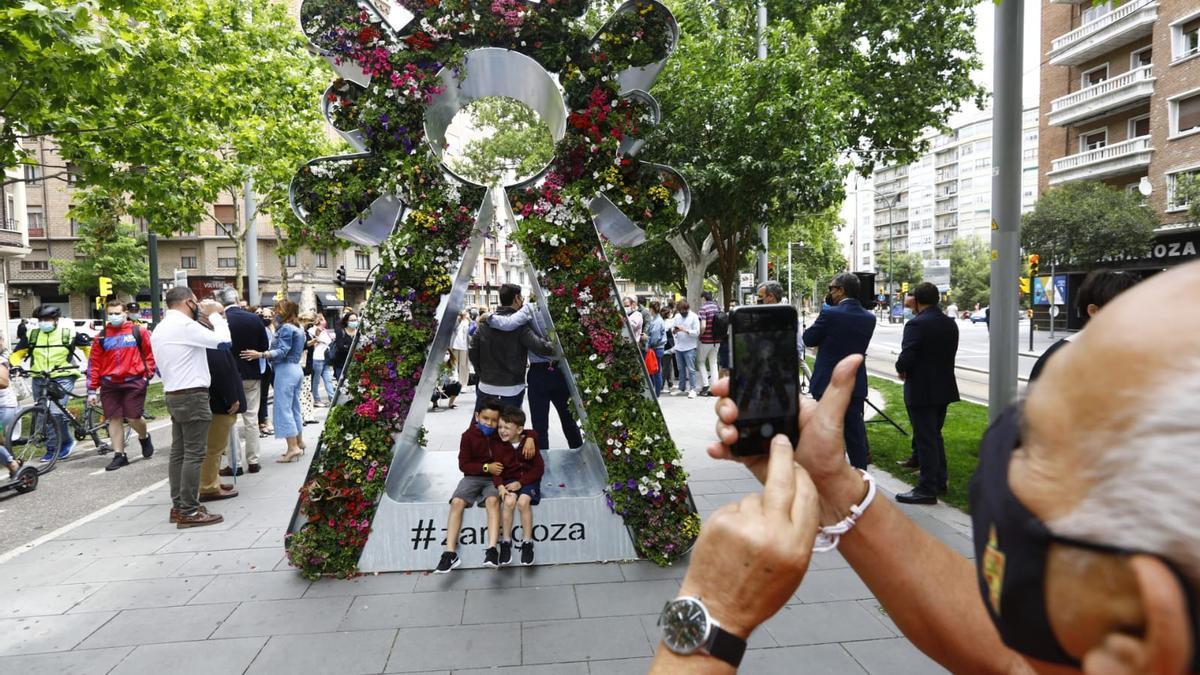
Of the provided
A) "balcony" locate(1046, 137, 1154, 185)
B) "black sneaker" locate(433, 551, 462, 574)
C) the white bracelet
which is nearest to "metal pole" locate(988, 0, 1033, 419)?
"black sneaker" locate(433, 551, 462, 574)

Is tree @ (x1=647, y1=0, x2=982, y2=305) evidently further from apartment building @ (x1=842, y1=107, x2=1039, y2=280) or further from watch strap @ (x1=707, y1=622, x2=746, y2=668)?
apartment building @ (x1=842, y1=107, x2=1039, y2=280)

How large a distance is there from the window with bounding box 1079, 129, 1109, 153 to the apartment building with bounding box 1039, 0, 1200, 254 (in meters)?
0.04

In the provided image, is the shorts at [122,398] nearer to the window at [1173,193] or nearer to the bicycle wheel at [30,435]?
the bicycle wheel at [30,435]

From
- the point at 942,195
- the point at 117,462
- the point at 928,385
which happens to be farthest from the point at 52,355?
the point at 942,195

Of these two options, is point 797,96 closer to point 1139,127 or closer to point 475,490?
point 475,490

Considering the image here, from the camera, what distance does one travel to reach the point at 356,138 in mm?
4777

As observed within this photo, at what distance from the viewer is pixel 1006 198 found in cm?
516

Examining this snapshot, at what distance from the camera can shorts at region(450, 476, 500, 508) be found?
4.67 metres

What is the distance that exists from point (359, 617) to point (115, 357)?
609 cm

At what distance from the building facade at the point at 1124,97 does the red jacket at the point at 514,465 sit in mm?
28217

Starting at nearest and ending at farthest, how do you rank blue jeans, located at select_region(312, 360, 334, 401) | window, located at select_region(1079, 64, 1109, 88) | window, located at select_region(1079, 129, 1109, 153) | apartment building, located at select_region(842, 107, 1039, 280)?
blue jeans, located at select_region(312, 360, 334, 401), window, located at select_region(1079, 64, 1109, 88), window, located at select_region(1079, 129, 1109, 153), apartment building, located at select_region(842, 107, 1039, 280)

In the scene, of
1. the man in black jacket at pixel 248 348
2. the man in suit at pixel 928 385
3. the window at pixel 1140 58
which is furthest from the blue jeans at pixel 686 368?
the window at pixel 1140 58

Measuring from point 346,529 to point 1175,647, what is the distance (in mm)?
4684

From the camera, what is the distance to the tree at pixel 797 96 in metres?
12.9
